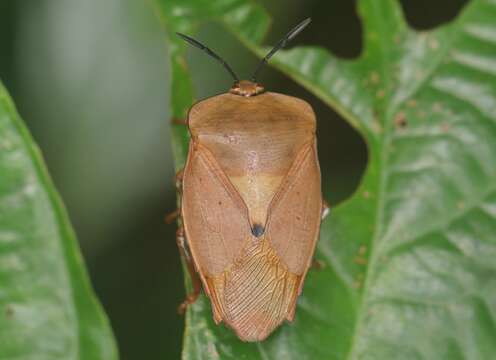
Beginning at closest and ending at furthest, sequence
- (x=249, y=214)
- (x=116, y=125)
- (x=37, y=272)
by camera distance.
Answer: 1. (x=37, y=272)
2. (x=249, y=214)
3. (x=116, y=125)

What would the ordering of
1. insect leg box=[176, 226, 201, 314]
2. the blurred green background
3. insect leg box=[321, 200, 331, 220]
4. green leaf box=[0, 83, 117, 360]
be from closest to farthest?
green leaf box=[0, 83, 117, 360] → insect leg box=[176, 226, 201, 314] → insect leg box=[321, 200, 331, 220] → the blurred green background

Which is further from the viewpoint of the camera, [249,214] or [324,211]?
[324,211]

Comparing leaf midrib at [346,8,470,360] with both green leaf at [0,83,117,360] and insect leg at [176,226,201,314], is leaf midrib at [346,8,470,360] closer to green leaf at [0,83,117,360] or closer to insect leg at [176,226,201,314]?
insect leg at [176,226,201,314]

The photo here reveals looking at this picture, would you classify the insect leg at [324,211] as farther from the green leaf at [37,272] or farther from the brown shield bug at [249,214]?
the green leaf at [37,272]

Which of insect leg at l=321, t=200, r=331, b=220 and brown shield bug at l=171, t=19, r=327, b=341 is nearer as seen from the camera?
brown shield bug at l=171, t=19, r=327, b=341

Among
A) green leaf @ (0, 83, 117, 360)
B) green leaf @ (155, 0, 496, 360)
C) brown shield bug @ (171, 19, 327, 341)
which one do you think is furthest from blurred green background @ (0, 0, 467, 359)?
green leaf @ (0, 83, 117, 360)

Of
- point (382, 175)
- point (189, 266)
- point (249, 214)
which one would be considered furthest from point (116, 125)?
point (382, 175)

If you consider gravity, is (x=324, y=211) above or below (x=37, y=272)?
below

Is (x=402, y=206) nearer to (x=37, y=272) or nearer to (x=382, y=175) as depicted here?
(x=382, y=175)
